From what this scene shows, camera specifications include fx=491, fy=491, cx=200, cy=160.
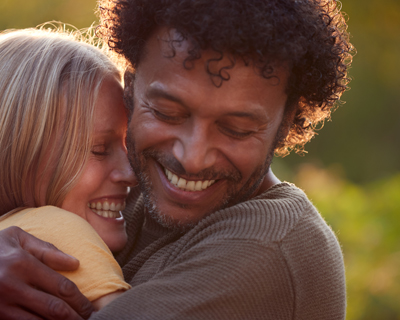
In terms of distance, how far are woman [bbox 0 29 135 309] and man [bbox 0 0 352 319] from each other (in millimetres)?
154

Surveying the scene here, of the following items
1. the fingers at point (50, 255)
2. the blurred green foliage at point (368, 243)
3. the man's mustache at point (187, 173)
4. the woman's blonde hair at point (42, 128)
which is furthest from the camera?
the blurred green foliage at point (368, 243)

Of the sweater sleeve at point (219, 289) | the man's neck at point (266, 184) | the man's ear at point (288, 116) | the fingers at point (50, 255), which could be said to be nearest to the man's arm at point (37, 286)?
the fingers at point (50, 255)

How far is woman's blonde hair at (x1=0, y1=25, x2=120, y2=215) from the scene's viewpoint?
7.95 ft

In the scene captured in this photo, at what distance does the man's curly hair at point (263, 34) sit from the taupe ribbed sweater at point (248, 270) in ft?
1.89

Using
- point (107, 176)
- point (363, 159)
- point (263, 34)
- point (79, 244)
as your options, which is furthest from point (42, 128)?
A: point (363, 159)

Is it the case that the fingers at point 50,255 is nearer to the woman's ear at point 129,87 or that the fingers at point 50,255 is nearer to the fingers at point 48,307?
the fingers at point 48,307

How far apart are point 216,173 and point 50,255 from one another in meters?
0.83

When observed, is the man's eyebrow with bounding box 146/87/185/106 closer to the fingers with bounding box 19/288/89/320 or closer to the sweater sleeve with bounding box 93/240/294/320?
the sweater sleeve with bounding box 93/240/294/320

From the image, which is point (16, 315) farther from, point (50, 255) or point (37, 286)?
point (50, 255)

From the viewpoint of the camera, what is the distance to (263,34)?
2115 millimetres

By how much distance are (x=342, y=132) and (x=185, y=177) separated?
13.9 m

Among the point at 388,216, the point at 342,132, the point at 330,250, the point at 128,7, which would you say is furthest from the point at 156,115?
the point at 342,132

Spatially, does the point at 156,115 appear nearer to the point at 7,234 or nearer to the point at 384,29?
the point at 7,234

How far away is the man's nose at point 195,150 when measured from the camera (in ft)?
7.22
